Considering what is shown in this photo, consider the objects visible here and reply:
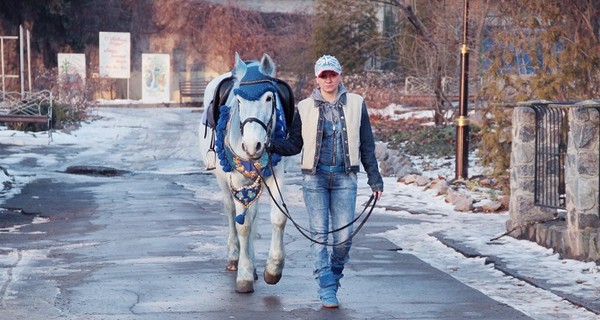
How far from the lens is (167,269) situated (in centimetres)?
1102

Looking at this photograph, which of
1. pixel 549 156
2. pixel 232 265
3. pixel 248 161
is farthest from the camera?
pixel 549 156

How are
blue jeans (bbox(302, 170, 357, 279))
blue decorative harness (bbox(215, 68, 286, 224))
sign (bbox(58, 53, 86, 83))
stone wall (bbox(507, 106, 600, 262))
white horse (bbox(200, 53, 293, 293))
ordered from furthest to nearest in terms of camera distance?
sign (bbox(58, 53, 86, 83)) < stone wall (bbox(507, 106, 600, 262)) < blue decorative harness (bbox(215, 68, 286, 224)) < white horse (bbox(200, 53, 293, 293)) < blue jeans (bbox(302, 170, 357, 279))

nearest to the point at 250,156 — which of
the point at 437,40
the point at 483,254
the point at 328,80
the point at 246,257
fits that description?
the point at 328,80

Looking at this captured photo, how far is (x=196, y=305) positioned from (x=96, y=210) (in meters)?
7.63

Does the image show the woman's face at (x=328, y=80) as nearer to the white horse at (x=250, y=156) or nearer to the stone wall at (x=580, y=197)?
the white horse at (x=250, y=156)

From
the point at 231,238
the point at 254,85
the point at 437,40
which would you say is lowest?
the point at 231,238

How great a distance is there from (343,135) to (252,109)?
0.81m

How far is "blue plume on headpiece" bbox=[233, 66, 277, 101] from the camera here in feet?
31.3

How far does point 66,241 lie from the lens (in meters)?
13.2

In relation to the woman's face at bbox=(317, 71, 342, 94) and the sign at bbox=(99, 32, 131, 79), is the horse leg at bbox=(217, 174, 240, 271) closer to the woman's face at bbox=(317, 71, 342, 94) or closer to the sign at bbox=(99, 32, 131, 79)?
the woman's face at bbox=(317, 71, 342, 94)

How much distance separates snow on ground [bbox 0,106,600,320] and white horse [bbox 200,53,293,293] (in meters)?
1.89

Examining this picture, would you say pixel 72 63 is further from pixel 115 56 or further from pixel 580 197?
pixel 580 197

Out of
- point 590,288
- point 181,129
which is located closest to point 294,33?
point 181,129

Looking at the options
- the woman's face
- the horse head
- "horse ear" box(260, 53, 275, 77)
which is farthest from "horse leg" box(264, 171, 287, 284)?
the woman's face
